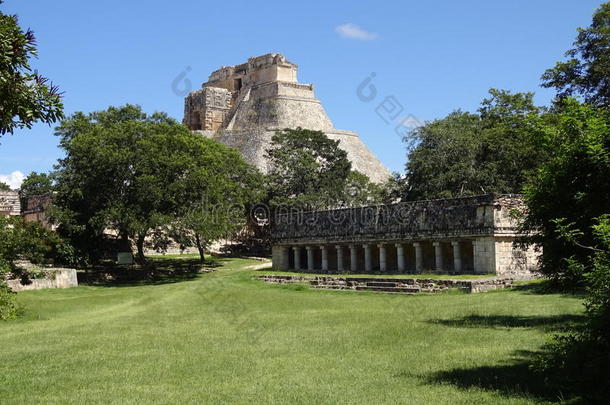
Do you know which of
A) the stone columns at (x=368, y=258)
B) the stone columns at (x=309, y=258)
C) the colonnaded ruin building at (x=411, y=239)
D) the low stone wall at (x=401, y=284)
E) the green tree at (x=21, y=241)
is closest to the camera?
the low stone wall at (x=401, y=284)

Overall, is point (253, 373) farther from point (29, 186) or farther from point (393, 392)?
point (29, 186)

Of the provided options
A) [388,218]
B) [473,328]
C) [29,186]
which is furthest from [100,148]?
[29,186]

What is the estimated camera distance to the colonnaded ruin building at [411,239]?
2775 centimetres

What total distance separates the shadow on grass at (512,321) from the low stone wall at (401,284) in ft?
25.2

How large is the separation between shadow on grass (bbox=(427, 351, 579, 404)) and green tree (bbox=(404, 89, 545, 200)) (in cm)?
3091

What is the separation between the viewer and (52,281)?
32094 millimetres

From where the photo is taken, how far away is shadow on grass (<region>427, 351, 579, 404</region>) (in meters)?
8.24

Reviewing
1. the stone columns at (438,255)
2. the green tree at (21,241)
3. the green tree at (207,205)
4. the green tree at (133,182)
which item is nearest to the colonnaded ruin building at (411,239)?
the stone columns at (438,255)

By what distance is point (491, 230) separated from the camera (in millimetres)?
27406

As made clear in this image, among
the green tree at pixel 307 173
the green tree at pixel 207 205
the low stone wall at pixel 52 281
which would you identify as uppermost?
the green tree at pixel 307 173

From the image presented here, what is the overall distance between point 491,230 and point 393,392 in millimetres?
19995

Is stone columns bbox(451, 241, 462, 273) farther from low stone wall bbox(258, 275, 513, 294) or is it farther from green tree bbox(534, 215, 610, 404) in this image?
green tree bbox(534, 215, 610, 404)

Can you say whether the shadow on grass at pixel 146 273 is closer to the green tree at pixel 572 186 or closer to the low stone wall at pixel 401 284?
the low stone wall at pixel 401 284

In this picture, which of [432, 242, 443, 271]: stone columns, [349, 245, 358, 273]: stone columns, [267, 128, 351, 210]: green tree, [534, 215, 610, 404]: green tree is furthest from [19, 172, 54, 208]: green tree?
[534, 215, 610, 404]: green tree
